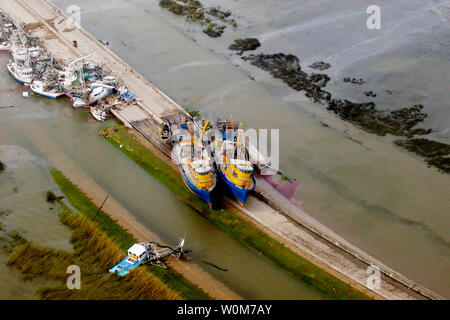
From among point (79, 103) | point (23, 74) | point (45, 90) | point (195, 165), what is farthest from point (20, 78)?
point (195, 165)

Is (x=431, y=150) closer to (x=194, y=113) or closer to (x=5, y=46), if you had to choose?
(x=194, y=113)

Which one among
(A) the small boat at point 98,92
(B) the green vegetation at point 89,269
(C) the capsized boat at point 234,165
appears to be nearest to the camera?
(B) the green vegetation at point 89,269

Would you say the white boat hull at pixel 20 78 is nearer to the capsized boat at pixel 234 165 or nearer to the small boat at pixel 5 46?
the small boat at pixel 5 46

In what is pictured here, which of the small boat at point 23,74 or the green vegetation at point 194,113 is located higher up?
the small boat at point 23,74

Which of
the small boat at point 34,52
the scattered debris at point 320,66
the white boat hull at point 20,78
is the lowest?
the scattered debris at point 320,66

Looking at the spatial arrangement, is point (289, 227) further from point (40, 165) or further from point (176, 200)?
point (40, 165)

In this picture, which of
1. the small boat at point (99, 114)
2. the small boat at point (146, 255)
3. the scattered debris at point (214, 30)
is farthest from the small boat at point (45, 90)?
the small boat at point (146, 255)
